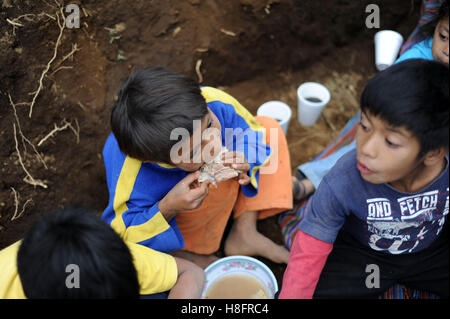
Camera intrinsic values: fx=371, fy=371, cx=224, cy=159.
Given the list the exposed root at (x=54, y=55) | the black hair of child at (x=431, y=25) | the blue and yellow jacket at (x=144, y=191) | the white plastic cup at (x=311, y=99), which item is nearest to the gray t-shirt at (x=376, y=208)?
the blue and yellow jacket at (x=144, y=191)

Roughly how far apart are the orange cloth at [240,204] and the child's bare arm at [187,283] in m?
0.28

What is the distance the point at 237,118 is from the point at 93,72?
3.28ft

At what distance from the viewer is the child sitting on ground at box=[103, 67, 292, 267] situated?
1.42m

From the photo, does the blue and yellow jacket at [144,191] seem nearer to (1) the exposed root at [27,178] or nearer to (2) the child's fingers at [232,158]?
(2) the child's fingers at [232,158]

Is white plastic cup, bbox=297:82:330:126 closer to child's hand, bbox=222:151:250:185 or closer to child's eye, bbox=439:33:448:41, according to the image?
child's eye, bbox=439:33:448:41

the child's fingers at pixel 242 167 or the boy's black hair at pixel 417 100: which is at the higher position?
the boy's black hair at pixel 417 100

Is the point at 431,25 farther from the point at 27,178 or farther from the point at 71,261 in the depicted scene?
the point at 27,178

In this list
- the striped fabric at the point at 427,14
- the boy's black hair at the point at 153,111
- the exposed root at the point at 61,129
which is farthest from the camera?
the striped fabric at the point at 427,14

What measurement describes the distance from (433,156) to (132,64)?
72.1 inches

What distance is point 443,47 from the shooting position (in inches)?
74.1

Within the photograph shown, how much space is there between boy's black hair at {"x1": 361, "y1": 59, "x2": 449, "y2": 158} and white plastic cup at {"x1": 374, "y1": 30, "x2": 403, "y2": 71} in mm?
1477

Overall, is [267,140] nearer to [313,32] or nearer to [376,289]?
[376,289]

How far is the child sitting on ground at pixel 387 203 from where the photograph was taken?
3.88ft
